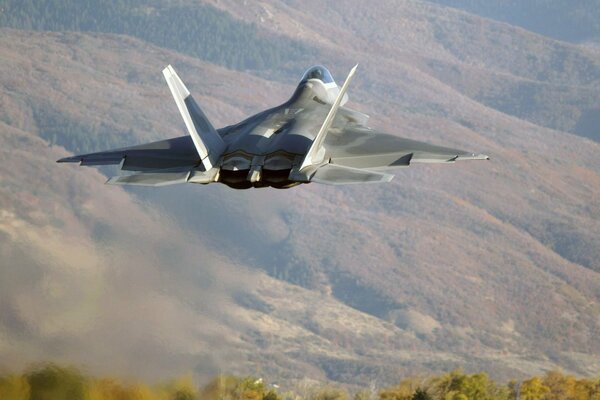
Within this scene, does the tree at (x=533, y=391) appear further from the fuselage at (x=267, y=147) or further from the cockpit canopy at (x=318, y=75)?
the fuselage at (x=267, y=147)

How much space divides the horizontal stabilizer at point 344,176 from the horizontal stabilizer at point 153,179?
3407 millimetres

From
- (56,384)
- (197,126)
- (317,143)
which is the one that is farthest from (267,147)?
(56,384)

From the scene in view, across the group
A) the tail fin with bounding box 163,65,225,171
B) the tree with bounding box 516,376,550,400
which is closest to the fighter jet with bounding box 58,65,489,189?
the tail fin with bounding box 163,65,225,171

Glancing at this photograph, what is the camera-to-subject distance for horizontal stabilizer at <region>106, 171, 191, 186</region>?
3509 centimetres

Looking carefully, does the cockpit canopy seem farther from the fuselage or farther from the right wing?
the right wing

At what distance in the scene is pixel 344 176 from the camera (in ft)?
115

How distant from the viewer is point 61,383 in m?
43.0

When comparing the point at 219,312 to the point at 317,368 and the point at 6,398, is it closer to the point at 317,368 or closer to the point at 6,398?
the point at 6,398

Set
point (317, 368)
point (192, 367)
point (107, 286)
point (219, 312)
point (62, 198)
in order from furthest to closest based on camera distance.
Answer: point (317, 368)
point (62, 198)
point (219, 312)
point (107, 286)
point (192, 367)

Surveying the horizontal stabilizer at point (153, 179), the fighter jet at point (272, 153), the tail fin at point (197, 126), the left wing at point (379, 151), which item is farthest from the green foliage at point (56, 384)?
the left wing at point (379, 151)

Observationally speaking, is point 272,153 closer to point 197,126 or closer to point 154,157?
point 197,126

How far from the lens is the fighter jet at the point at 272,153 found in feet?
117

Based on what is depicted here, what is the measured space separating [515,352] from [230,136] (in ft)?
548

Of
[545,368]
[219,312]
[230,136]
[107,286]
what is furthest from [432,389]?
[545,368]
